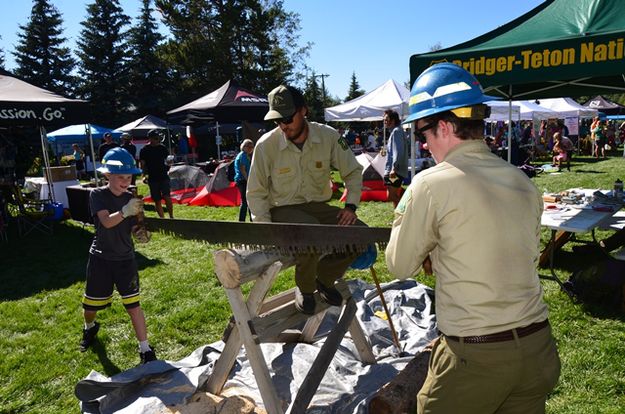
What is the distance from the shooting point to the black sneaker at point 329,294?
3.62 m

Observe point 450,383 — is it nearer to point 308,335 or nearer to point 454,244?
point 454,244

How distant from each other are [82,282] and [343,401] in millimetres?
5048

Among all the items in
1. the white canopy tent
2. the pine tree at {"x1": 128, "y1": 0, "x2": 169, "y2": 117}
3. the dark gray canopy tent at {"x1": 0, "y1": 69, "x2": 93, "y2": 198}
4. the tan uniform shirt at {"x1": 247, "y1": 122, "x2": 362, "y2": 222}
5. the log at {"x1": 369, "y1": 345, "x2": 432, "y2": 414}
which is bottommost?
the log at {"x1": 369, "y1": 345, "x2": 432, "y2": 414}

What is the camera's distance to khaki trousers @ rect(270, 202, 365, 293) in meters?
3.43

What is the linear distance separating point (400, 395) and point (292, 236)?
1.27m

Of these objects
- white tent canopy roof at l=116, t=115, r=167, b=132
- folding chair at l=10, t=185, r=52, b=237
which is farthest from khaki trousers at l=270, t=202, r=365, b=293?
white tent canopy roof at l=116, t=115, r=167, b=132

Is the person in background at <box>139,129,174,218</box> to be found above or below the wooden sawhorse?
above

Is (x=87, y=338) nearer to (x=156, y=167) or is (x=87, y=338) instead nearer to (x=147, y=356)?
(x=147, y=356)

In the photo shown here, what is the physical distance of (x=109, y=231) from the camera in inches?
170

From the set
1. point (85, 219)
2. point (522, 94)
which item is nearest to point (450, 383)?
point (522, 94)

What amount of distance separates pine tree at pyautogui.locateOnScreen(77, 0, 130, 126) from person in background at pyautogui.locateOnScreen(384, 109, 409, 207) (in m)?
42.1

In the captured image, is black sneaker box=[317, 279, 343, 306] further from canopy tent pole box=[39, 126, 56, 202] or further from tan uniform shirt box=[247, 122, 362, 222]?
canopy tent pole box=[39, 126, 56, 202]

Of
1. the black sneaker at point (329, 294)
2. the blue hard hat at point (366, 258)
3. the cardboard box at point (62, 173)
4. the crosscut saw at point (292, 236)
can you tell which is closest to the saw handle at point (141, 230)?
the crosscut saw at point (292, 236)

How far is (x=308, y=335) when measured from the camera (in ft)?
14.8
